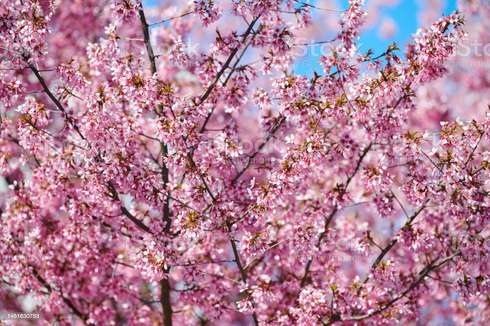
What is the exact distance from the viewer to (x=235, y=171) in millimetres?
7836

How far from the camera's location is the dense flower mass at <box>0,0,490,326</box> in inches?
256

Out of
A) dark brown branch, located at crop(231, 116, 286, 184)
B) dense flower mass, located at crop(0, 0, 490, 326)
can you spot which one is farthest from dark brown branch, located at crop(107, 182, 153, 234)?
dark brown branch, located at crop(231, 116, 286, 184)

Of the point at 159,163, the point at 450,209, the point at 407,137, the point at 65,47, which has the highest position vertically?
the point at 65,47

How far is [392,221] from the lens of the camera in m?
10.6

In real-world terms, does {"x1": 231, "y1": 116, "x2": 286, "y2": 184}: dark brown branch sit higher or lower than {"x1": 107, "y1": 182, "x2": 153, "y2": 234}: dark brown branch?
higher

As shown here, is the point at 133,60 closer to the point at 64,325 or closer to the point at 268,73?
the point at 268,73

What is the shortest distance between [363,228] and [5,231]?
17.3ft

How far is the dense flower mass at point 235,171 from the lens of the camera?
21.3 feet

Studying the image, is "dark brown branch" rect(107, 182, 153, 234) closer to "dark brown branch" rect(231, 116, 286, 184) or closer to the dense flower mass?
the dense flower mass

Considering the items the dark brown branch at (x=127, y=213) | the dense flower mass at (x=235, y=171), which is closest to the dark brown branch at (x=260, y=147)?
the dense flower mass at (x=235, y=171)

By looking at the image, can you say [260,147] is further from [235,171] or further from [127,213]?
[127,213]

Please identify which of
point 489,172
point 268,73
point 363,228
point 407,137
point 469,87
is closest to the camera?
point 489,172

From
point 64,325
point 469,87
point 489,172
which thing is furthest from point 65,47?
point 469,87

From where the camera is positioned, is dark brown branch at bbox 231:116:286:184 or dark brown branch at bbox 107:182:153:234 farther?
dark brown branch at bbox 231:116:286:184
